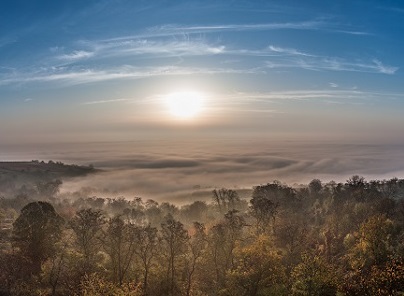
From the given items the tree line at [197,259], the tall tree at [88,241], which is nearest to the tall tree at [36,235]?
the tree line at [197,259]

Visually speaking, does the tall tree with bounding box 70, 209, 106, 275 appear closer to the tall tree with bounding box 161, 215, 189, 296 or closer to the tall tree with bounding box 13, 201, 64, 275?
the tall tree with bounding box 13, 201, 64, 275

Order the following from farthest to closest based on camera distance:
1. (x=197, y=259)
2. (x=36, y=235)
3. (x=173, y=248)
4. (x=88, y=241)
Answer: (x=197, y=259) < (x=88, y=241) < (x=36, y=235) < (x=173, y=248)

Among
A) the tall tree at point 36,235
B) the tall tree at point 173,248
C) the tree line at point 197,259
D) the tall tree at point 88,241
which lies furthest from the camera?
the tall tree at point 36,235

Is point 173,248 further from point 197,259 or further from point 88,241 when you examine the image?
point 88,241

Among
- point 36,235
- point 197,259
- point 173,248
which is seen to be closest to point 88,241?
point 36,235

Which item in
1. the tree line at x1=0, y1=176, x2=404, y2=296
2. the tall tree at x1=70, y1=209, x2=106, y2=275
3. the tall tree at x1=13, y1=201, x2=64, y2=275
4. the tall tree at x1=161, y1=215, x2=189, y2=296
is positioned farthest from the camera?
the tall tree at x1=13, y1=201, x2=64, y2=275

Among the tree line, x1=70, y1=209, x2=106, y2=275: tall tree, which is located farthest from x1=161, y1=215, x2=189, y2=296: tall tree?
x1=70, y1=209, x2=106, y2=275: tall tree

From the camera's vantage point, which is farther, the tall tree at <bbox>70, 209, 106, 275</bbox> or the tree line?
the tall tree at <bbox>70, 209, 106, 275</bbox>

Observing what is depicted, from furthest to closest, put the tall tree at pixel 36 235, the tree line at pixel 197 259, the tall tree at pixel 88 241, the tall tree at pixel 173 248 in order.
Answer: the tall tree at pixel 36 235 → the tall tree at pixel 88 241 → the tall tree at pixel 173 248 → the tree line at pixel 197 259

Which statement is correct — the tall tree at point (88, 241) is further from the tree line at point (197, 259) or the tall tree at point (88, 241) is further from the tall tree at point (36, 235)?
the tall tree at point (36, 235)

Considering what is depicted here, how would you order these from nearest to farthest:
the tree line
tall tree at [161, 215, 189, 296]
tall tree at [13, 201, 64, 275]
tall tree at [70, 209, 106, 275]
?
the tree line
tall tree at [161, 215, 189, 296]
tall tree at [70, 209, 106, 275]
tall tree at [13, 201, 64, 275]

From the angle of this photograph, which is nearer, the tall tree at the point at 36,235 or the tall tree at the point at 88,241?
the tall tree at the point at 88,241
